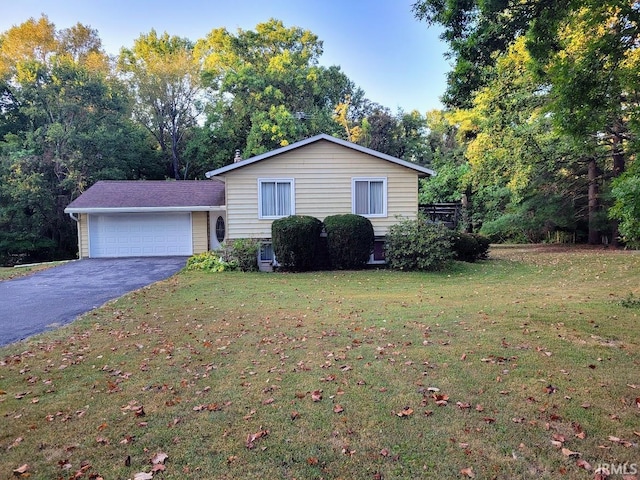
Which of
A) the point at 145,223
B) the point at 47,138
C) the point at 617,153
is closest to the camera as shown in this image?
the point at 617,153

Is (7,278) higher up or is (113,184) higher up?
(113,184)

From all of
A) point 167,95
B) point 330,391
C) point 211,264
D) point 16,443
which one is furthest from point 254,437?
point 167,95

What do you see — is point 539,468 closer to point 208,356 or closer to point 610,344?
point 610,344

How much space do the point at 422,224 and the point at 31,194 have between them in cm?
2002

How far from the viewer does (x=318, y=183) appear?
14.7 meters

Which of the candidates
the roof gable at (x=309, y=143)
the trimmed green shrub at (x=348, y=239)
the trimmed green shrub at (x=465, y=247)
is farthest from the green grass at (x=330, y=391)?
the roof gable at (x=309, y=143)

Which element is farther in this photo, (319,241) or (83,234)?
(83,234)

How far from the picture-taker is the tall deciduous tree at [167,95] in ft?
105

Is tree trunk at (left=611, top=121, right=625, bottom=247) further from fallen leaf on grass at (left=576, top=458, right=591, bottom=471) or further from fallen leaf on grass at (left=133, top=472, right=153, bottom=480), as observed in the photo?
fallen leaf on grass at (left=133, top=472, right=153, bottom=480)

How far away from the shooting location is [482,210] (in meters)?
29.4

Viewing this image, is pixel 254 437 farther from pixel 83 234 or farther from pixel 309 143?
pixel 83 234

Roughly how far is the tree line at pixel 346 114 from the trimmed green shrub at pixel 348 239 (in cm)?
473

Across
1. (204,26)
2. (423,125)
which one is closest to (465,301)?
(423,125)

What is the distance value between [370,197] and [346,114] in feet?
74.2
